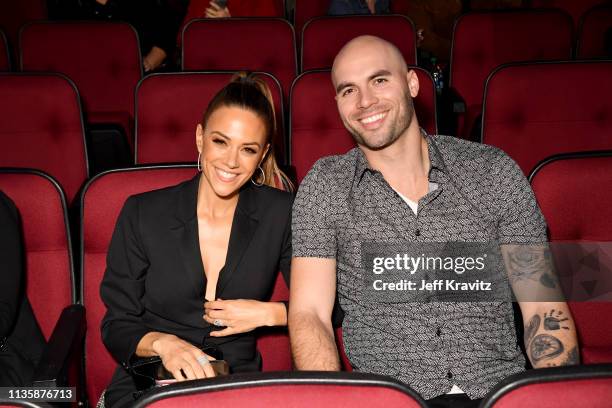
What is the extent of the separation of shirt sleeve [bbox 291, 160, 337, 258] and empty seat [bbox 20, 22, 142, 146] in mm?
1355

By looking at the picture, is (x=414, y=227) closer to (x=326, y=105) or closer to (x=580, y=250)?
(x=580, y=250)

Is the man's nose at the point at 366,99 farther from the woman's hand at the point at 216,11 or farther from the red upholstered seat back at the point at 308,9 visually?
the red upholstered seat back at the point at 308,9

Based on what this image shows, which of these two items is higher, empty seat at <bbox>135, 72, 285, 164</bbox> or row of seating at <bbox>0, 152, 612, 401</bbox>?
empty seat at <bbox>135, 72, 285, 164</bbox>

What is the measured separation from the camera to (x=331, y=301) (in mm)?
1251

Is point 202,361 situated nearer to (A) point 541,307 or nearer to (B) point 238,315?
(B) point 238,315

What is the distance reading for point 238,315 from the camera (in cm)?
123

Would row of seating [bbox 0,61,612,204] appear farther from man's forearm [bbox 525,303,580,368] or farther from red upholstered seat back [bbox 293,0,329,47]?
red upholstered seat back [bbox 293,0,329,47]

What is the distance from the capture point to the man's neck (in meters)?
1.30

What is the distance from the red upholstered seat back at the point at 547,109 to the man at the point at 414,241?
525 millimetres

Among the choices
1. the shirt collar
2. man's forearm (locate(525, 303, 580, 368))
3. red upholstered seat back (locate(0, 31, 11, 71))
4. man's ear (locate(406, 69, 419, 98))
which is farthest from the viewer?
red upholstered seat back (locate(0, 31, 11, 71))

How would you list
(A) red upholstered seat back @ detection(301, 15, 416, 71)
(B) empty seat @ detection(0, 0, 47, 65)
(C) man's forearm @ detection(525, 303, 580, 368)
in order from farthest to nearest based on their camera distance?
(B) empty seat @ detection(0, 0, 47, 65), (A) red upholstered seat back @ detection(301, 15, 416, 71), (C) man's forearm @ detection(525, 303, 580, 368)

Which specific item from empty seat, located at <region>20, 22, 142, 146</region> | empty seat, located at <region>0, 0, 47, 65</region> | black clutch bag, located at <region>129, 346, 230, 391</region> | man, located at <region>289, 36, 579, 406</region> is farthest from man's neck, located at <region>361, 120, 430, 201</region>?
empty seat, located at <region>0, 0, 47, 65</region>

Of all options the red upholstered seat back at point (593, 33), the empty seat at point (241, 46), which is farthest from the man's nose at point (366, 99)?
the red upholstered seat back at point (593, 33)

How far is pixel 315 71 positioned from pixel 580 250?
0.81 meters
